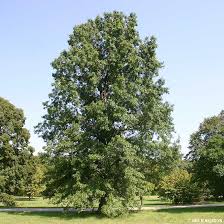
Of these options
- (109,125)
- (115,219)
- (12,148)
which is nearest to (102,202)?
(115,219)

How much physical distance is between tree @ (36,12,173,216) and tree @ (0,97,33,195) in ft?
35.9

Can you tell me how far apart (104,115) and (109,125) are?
1119 millimetres

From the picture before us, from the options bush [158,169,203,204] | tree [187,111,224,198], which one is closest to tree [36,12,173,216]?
tree [187,111,224,198]

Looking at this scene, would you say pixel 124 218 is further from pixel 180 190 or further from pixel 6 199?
pixel 180 190

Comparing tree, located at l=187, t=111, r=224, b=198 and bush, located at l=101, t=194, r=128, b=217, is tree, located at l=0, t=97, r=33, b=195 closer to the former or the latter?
bush, located at l=101, t=194, r=128, b=217

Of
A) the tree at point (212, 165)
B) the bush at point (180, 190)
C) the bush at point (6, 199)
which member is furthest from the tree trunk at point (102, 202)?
the bush at point (180, 190)

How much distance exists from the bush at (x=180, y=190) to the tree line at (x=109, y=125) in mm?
12735

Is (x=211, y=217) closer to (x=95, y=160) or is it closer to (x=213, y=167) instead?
(x=213, y=167)

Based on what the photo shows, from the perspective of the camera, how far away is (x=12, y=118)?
47125 millimetres

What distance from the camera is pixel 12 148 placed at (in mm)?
47000

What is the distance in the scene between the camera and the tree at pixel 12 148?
46.0 meters

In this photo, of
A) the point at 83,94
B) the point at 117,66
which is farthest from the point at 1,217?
the point at 117,66

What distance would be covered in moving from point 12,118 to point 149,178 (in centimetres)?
1802

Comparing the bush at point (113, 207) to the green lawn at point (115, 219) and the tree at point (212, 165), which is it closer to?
the green lawn at point (115, 219)
